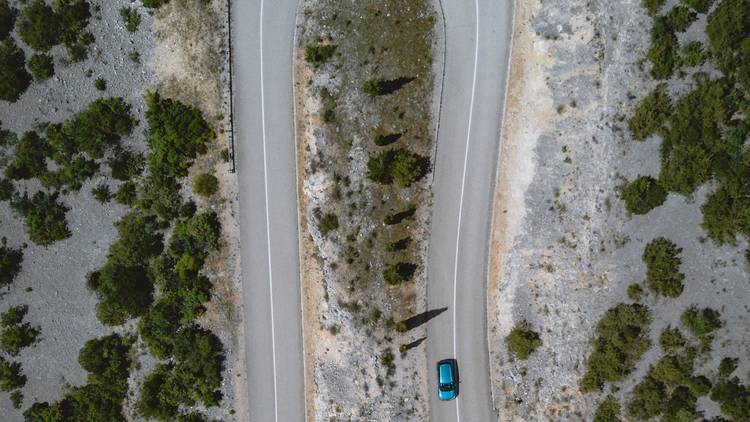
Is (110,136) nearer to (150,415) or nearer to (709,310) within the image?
(150,415)

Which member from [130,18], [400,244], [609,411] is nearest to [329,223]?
[400,244]

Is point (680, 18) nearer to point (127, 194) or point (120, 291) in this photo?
point (127, 194)

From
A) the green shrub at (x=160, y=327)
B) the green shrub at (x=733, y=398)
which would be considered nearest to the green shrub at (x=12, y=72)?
the green shrub at (x=160, y=327)

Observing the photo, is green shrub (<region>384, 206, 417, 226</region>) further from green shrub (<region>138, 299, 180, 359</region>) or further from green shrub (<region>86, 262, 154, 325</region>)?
green shrub (<region>86, 262, 154, 325</region>)

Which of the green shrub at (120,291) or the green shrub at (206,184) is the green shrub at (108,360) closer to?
the green shrub at (120,291)

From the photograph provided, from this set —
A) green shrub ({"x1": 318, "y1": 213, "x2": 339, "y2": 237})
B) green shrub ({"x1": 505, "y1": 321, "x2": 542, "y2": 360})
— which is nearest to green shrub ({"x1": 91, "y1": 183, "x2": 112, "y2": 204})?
green shrub ({"x1": 318, "y1": 213, "x2": 339, "y2": 237})

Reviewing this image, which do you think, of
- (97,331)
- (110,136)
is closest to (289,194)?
(110,136)
